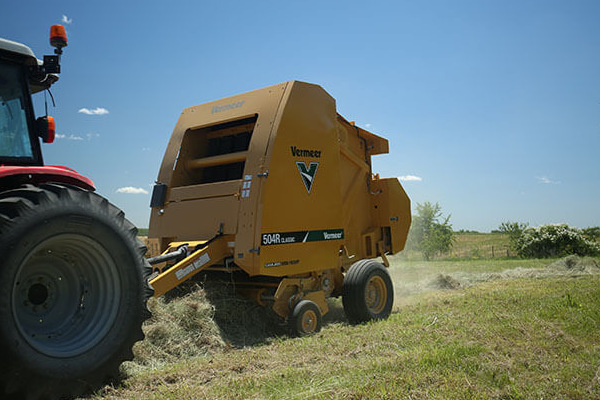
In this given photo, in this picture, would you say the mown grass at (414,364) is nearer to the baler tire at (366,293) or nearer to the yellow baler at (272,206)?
the baler tire at (366,293)

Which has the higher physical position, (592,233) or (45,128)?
(45,128)

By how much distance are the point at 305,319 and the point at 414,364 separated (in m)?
2.11

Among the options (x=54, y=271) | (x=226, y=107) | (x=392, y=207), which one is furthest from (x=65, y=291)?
(x=392, y=207)

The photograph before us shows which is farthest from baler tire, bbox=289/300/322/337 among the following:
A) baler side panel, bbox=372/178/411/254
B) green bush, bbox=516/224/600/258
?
green bush, bbox=516/224/600/258

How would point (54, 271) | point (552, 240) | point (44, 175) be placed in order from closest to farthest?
1. point (54, 271)
2. point (44, 175)
3. point (552, 240)

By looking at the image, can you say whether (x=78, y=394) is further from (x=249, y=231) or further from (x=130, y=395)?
(x=249, y=231)

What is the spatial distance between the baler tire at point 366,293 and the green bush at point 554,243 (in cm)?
1737

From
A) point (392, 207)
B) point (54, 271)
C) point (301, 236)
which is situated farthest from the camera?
point (392, 207)

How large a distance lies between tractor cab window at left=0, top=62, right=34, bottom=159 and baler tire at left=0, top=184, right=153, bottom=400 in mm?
795

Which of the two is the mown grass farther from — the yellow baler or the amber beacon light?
the amber beacon light

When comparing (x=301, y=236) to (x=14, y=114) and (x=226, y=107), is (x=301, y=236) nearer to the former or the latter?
(x=226, y=107)

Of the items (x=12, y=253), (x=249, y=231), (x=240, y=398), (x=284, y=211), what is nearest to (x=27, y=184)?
(x=12, y=253)

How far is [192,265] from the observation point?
550 centimetres

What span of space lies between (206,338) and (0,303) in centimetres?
250
